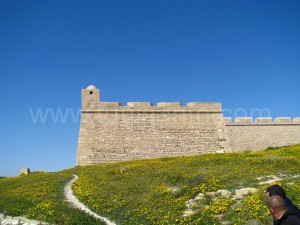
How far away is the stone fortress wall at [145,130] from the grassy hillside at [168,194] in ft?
32.1

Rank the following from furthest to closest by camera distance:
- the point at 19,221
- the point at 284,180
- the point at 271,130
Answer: the point at 271,130 → the point at 284,180 → the point at 19,221

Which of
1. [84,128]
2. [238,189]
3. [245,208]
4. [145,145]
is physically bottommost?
[245,208]

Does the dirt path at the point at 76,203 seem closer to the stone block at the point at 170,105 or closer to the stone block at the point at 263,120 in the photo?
the stone block at the point at 170,105

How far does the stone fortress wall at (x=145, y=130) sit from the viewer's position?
112 feet

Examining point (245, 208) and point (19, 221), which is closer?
point (245, 208)

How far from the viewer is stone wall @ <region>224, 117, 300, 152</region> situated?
41219 millimetres

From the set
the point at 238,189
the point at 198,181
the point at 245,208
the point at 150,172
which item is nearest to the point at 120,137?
the point at 150,172

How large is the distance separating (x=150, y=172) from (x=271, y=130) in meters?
25.4

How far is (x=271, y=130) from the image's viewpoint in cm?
4234

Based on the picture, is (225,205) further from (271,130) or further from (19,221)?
(271,130)

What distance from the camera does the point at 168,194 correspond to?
1599cm

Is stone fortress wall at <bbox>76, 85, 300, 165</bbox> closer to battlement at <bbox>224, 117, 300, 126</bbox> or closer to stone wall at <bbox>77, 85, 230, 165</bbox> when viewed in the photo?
stone wall at <bbox>77, 85, 230, 165</bbox>

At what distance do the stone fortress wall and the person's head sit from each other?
1140 inches

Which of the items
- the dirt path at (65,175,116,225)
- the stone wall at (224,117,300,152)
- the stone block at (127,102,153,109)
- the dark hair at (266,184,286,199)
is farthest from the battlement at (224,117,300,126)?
the dark hair at (266,184,286,199)
